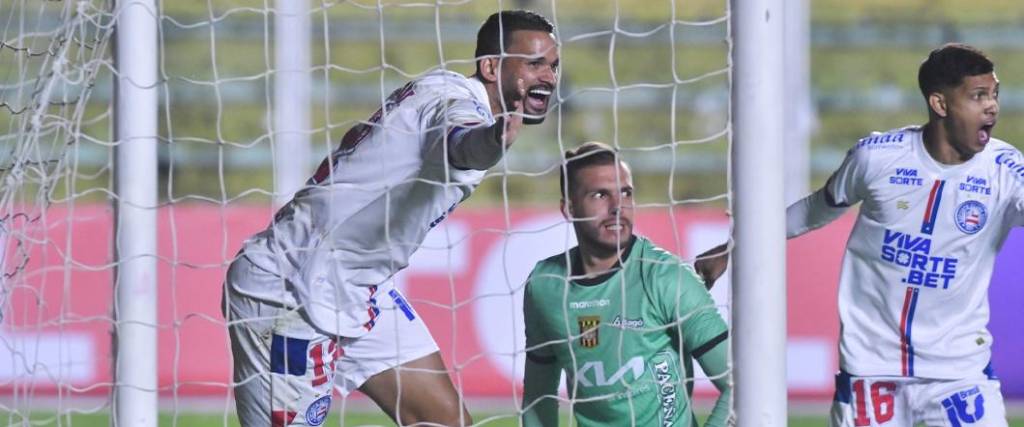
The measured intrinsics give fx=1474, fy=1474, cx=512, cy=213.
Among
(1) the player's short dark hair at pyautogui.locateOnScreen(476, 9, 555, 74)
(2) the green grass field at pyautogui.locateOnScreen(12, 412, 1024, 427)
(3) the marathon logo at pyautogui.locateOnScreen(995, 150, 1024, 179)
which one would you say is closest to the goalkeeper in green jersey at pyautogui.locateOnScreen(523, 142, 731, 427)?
(1) the player's short dark hair at pyautogui.locateOnScreen(476, 9, 555, 74)

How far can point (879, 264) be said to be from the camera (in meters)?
4.17

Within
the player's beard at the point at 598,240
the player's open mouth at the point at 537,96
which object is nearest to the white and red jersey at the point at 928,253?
the player's beard at the point at 598,240

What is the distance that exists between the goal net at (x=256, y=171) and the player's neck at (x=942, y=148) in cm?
61

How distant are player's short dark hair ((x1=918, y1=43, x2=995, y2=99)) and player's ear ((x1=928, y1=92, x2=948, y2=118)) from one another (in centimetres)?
1

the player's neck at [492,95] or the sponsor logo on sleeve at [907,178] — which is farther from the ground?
the player's neck at [492,95]

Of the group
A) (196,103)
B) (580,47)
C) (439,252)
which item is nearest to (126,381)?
(439,252)

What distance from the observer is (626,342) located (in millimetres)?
3703

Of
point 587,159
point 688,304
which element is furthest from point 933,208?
point 587,159

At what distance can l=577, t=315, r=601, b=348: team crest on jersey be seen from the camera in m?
3.75

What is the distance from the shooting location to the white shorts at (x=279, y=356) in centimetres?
382

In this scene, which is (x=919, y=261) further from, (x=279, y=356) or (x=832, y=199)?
(x=279, y=356)

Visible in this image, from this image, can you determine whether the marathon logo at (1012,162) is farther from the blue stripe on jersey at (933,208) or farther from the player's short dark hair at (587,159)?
the player's short dark hair at (587,159)

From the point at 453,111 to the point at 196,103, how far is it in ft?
22.4

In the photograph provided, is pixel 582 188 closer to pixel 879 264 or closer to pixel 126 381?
pixel 879 264
